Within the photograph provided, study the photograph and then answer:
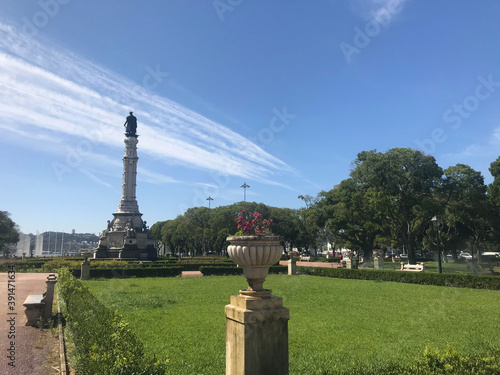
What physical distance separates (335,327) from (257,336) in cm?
505

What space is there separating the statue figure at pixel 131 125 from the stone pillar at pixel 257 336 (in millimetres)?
65645

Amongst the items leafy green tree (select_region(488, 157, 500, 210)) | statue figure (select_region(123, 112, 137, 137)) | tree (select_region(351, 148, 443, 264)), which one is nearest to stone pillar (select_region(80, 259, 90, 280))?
tree (select_region(351, 148, 443, 264))

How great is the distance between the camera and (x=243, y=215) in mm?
4961

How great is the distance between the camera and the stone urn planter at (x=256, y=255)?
4.42m

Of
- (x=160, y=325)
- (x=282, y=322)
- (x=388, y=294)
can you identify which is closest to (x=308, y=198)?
(x=388, y=294)

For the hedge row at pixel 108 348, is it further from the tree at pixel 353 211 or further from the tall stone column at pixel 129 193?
the tall stone column at pixel 129 193

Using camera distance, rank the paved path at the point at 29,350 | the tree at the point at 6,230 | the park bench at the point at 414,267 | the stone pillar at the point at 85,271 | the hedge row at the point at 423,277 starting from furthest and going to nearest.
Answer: the tree at the point at 6,230 < the stone pillar at the point at 85,271 < the park bench at the point at 414,267 < the hedge row at the point at 423,277 < the paved path at the point at 29,350

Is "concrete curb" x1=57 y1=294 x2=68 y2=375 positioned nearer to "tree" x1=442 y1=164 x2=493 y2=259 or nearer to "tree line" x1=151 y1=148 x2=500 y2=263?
"tree line" x1=151 y1=148 x2=500 y2=263

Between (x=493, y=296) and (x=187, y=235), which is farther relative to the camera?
(x=187, y=235)

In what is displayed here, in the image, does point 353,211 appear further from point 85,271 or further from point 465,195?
point 85,271

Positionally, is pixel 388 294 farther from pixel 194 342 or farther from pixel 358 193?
pixel 358 193

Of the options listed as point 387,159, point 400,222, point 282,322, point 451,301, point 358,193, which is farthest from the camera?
point 358,193

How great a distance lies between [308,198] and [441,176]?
2721cm

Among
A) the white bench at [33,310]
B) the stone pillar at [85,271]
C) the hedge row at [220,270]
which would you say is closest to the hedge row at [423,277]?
the hedge row at [220,270]
